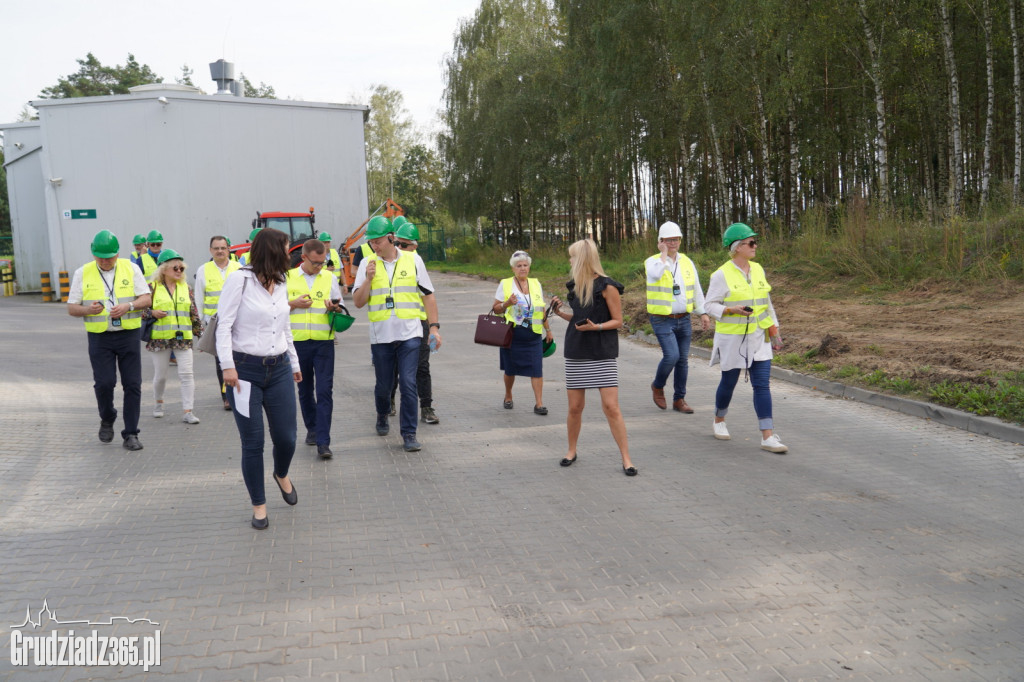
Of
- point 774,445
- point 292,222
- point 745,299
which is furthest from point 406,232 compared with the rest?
point 292,222

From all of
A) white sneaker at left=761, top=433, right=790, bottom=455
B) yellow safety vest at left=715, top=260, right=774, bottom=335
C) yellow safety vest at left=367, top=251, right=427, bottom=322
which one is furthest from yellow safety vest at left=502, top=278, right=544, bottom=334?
white sneaker at left=761, top=433, right=790, bottom=455

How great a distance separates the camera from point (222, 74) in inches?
1320

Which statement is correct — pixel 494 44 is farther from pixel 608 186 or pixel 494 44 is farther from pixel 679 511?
pixel 679 511

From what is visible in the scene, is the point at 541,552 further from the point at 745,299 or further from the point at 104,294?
the point at 104,294

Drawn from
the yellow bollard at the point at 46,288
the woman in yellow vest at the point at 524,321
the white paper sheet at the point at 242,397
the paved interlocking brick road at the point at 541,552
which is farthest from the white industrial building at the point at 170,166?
the white paper sheet at the point at 242,397

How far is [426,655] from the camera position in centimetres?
378

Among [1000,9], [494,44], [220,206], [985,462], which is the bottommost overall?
[985,462]

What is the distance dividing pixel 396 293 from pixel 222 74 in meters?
29.7

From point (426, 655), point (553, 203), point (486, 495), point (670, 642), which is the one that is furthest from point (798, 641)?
point (553, 203)

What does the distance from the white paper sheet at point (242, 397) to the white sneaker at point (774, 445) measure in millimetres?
4280

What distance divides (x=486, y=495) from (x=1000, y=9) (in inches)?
831

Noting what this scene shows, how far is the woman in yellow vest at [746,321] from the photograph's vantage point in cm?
736

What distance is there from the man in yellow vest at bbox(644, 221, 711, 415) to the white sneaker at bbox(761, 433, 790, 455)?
5.82 feet

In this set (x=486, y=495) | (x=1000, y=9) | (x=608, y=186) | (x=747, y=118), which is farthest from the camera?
(x=608, y=186)
